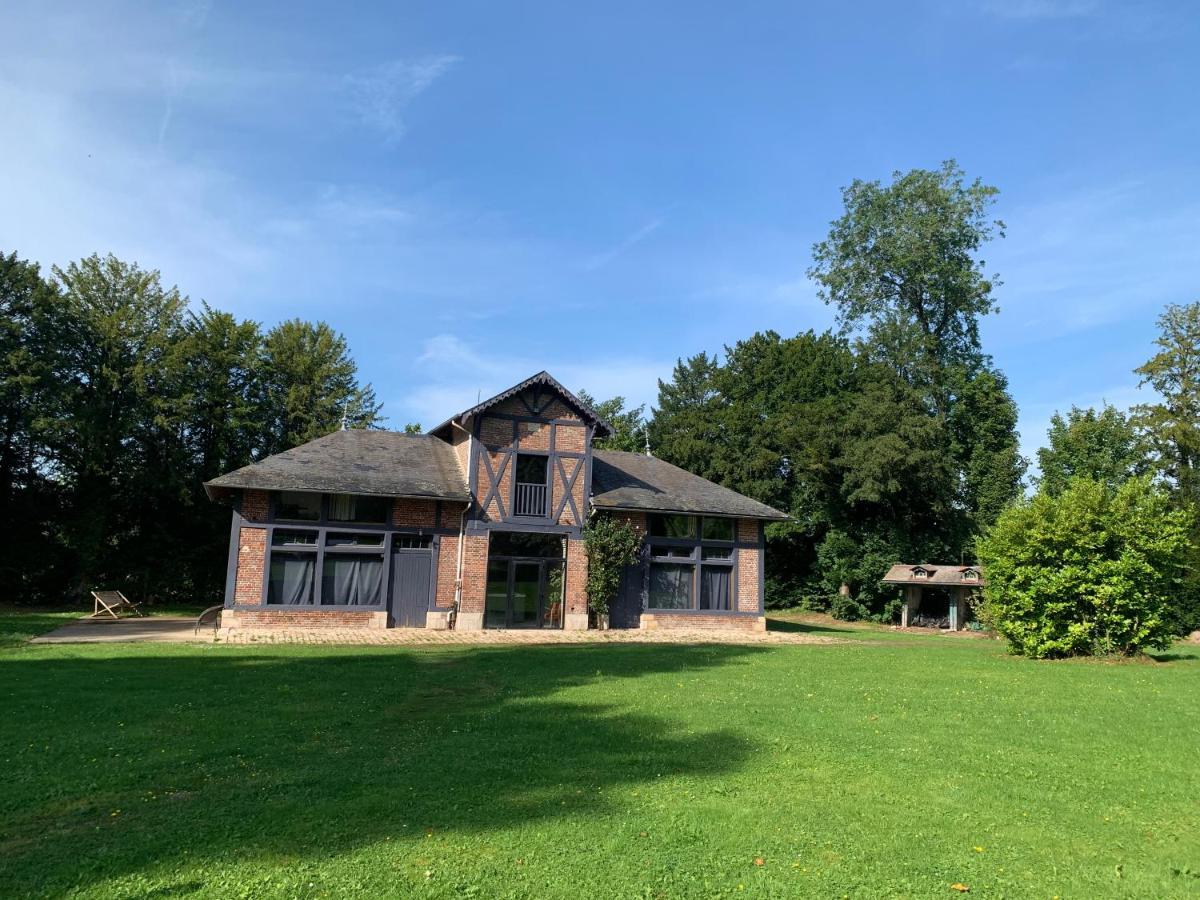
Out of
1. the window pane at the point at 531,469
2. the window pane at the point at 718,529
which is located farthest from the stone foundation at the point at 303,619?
the window pane at the point at 718,529

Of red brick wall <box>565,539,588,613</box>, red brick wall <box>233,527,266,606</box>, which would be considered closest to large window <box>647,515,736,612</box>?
red brick wall <box>565,539,588,613</box>

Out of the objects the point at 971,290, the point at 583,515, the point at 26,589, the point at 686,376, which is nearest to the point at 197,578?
the point at 26,589

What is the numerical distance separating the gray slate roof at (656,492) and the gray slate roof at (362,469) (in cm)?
395

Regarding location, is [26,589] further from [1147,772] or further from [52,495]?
[1147,772]

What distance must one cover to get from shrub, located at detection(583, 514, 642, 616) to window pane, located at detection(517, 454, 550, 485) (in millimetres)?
1826

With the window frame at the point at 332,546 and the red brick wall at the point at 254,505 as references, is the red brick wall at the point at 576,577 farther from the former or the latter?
the red brick wall at the point at 254,505

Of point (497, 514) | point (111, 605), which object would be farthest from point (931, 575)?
point (111, 605)

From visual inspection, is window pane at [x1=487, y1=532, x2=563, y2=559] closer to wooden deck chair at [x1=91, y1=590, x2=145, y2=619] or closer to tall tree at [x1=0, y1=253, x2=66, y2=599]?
wooden deck chair at [x1=91, y1=590, x2=145, y2=619]

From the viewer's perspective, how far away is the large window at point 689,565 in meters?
22.8

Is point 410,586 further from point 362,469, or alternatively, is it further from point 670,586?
point 670,586

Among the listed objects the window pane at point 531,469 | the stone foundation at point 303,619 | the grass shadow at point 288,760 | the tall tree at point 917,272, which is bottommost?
the grass shadow at point 288,760

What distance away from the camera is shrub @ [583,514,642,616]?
21.5 m

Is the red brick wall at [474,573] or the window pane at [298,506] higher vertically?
the window pane at [298,506]

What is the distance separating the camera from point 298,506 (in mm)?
20172
